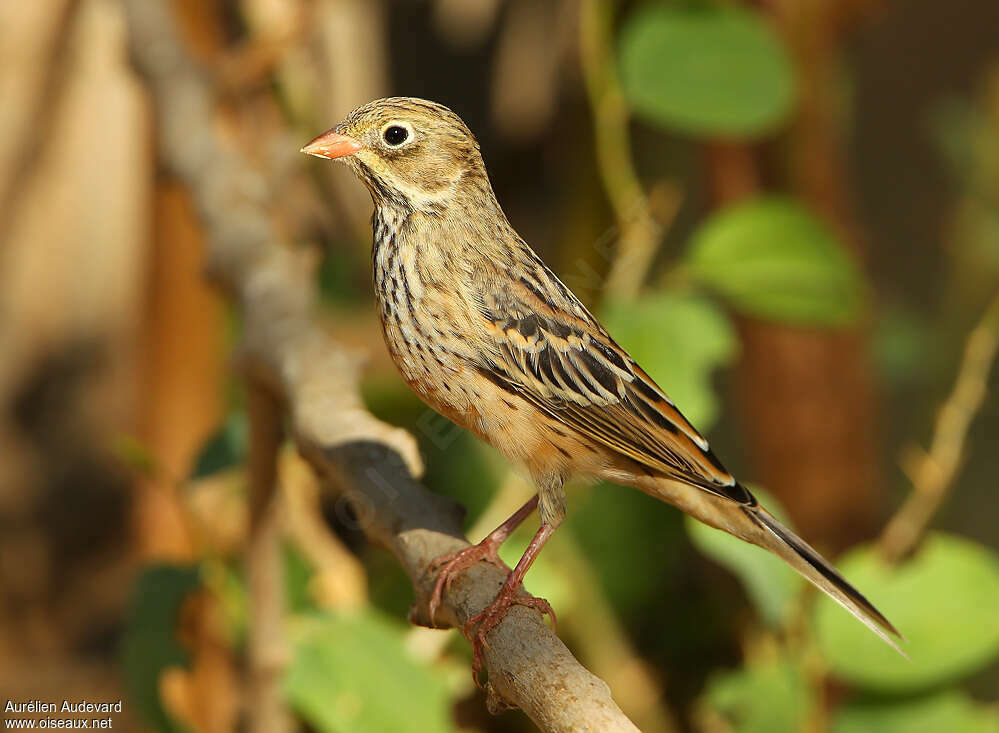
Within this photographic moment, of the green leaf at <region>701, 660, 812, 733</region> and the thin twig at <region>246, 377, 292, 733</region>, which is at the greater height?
the thin twig at <region>246, 377, 292, 733</region>

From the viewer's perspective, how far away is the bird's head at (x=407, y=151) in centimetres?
248

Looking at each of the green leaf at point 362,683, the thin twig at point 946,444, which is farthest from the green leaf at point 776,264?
the green leaf at point 362,683

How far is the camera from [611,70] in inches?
149

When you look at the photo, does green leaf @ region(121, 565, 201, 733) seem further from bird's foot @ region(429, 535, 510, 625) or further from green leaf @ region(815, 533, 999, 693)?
green leaf @ region(815, 533, 999, 693)

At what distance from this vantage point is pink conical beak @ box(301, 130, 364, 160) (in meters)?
2.43

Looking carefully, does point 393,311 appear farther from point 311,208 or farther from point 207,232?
point 311,208

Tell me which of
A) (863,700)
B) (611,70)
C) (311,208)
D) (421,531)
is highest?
(611,70)

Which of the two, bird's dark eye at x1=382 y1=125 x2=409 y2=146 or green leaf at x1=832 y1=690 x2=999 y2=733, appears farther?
green leaf at x1=832 y1=690 x2=999 y2=733

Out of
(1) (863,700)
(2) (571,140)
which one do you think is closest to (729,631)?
(1) (863,700)

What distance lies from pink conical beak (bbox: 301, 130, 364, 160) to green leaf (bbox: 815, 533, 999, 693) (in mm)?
1659

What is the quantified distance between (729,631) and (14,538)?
3.00m

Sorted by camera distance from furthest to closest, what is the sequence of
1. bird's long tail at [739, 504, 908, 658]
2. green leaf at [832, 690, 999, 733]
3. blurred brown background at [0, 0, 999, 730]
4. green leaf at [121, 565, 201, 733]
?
blurred brown background at [0, 0, 999, 730]
green leaf at [832, 690, 999, 733]
green leaf at [121, 565, 201, 733]
bird's long tail at [739, 504, 908, 658]

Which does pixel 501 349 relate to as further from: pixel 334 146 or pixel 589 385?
pixel 334 146

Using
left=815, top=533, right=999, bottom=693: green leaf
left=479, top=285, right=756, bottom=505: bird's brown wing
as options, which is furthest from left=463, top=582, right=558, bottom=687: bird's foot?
left=815, top=533, right=999, bottom=693: green leaf
